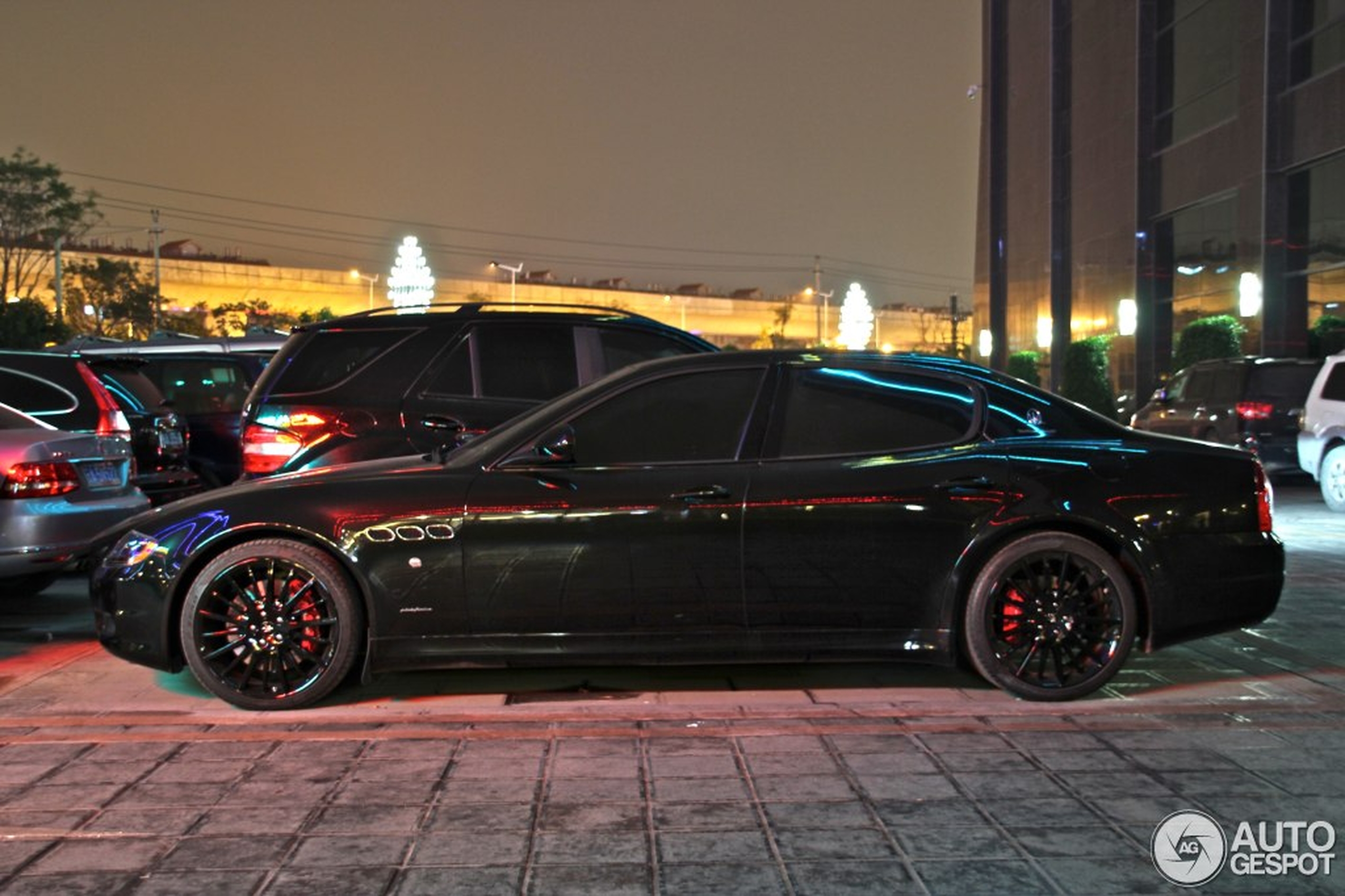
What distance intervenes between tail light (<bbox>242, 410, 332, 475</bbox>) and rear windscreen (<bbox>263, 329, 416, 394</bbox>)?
227 millimetres

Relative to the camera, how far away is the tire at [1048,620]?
5680 mm

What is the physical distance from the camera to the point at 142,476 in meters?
10.7

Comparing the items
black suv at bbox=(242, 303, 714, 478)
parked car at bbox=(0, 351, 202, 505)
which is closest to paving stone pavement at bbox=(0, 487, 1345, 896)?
black suv at bbox=(242, 303, 714, 478)

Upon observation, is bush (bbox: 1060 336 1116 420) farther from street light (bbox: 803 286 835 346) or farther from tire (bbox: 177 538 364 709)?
street light (bbox: 803 286 835 346)

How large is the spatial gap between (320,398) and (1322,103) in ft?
85.3

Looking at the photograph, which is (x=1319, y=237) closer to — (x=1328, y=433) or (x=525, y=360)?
(x=1328, y=433)

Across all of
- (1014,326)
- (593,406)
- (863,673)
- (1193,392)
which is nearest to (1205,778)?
(863,673)

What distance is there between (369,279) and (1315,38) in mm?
73486

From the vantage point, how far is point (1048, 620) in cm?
571

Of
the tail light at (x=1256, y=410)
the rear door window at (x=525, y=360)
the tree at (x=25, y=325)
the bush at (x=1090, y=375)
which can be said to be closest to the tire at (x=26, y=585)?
the rear door window at (x=525, y=360)

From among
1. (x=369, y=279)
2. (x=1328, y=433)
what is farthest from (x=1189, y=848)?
(x=369, y=279)

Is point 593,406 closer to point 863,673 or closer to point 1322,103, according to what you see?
point 863,673

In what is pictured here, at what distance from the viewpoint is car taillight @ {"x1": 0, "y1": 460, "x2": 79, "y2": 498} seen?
766 cm

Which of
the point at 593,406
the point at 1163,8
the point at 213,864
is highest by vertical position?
the point at 1163,8
